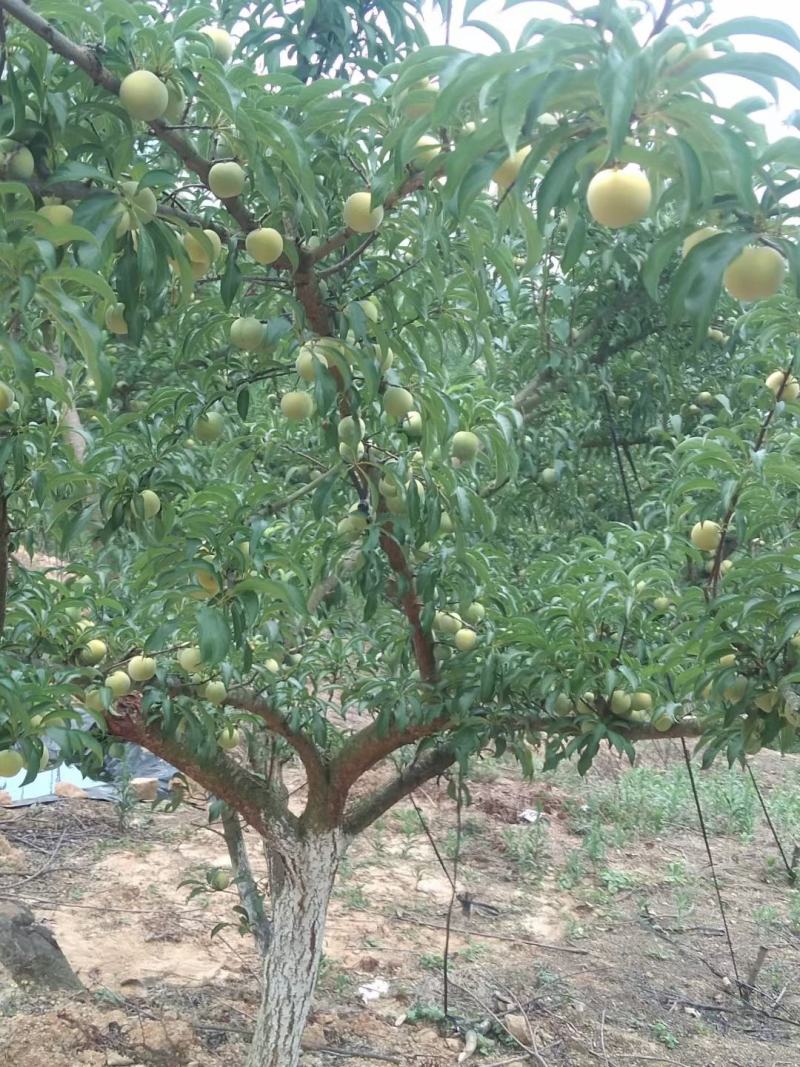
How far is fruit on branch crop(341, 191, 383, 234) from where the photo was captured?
1442 millimetres

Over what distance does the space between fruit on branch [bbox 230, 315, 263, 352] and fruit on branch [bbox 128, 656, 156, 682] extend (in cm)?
101

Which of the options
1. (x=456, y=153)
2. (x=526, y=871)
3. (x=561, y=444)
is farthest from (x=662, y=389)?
(x=526, y=871)

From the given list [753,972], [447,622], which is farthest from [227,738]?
[753,972]

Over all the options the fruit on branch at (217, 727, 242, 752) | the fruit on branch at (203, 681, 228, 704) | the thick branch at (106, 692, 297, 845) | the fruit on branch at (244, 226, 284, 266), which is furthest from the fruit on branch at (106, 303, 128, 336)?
the fruit on branch at (217, 727, 242, 752)

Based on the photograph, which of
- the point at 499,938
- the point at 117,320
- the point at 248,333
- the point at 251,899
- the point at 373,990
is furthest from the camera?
the point at 499,938

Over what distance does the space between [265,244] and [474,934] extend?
15.5 feet

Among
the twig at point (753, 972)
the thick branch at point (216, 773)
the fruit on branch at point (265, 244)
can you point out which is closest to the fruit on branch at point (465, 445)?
the fruit on branch at point (265, 244)

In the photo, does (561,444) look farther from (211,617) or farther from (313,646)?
(211,617)

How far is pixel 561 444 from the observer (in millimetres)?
3541

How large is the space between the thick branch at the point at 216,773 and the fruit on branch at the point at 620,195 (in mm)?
2074

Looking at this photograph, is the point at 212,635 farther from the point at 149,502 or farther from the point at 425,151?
the point at 425,151

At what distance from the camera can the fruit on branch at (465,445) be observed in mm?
2166

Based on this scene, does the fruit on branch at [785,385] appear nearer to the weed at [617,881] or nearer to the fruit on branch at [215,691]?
the fruit on branch at [215,691]

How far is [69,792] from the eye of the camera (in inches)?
285
